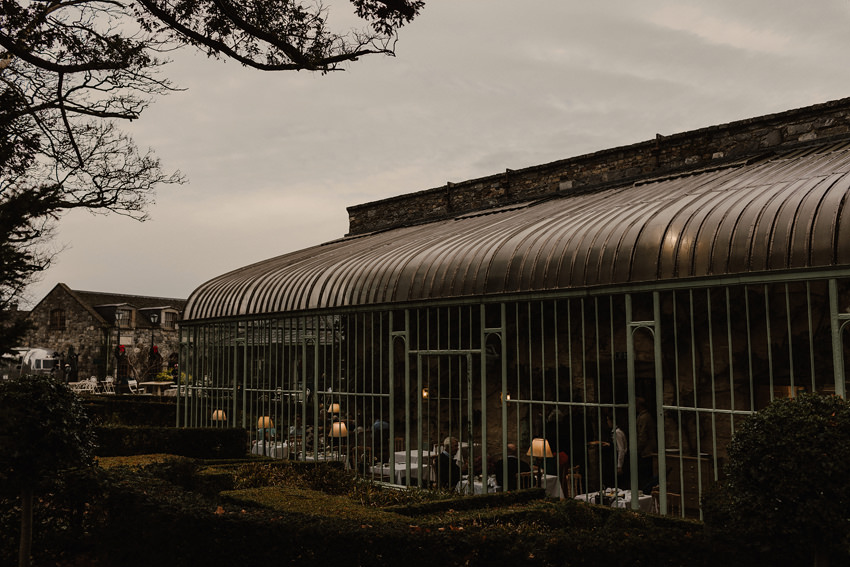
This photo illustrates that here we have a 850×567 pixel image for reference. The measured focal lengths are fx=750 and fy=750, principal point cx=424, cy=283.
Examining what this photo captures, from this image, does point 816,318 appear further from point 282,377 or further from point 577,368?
point 282,377

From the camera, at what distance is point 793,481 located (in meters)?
4.75

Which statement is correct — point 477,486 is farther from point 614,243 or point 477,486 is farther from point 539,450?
point 614,243

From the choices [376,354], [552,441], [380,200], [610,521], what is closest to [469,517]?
[610,521]

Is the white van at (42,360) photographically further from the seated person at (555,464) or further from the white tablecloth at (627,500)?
the white tablecloth at (627,500)

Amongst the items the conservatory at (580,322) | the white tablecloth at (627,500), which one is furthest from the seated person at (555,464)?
the white tablecloth at (627,500)

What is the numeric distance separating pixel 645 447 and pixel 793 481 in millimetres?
6011

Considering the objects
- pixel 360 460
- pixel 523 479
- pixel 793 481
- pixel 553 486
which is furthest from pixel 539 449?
pixel 793 481

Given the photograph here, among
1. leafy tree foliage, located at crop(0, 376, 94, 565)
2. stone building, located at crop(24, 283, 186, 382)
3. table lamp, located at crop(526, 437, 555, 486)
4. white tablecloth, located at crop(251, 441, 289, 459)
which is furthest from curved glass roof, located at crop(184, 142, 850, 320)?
stone building, located at crop(24, 283, 186, 382)

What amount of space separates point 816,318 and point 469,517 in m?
5.62

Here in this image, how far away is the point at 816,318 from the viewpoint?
9.89 metres

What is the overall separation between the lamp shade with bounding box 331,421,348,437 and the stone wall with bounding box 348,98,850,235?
661 centimetres

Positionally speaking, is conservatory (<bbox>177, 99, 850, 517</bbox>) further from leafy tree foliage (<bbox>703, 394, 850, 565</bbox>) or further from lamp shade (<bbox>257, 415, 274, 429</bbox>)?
Result: leafy tree foliage (<bbox>703, 394, 850, 565</bbox>)

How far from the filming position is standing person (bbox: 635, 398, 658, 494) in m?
10.0

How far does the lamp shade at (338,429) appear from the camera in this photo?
39.9 feet
